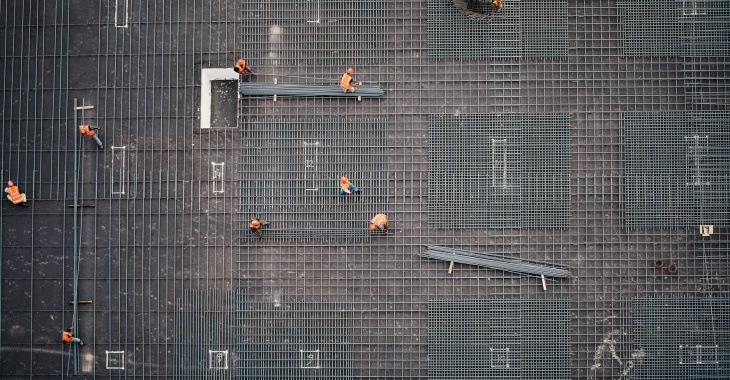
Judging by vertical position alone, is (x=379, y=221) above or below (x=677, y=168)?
below

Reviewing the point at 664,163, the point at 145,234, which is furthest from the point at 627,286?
the point at 145,234

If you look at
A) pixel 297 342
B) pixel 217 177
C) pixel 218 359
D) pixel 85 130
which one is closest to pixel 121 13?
pixel 85 130

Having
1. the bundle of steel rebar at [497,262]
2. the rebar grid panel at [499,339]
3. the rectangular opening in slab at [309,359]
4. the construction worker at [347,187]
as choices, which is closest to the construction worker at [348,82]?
the construction worker at [347,187]

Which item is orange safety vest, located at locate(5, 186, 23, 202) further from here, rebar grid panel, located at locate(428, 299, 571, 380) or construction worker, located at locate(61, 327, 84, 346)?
rebar grid panel, located at locate(428, 299, 571, 380)

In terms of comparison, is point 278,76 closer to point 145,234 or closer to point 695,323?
point 145,234

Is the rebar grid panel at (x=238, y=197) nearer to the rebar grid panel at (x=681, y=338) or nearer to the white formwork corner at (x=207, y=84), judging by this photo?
the white formwork corner at (x=207, y=84)

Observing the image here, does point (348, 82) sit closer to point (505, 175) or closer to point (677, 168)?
point (505, 175)
